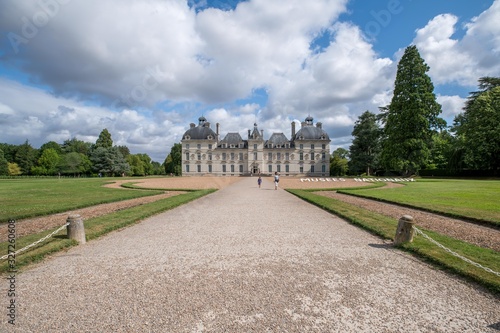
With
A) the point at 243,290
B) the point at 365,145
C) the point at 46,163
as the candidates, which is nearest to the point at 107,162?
the point at 46,163

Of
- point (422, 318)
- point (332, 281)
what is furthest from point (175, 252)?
point (422, 318)

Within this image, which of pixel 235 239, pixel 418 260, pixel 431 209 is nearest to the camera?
pixel 418 260

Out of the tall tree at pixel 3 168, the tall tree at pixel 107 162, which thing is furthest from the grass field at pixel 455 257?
the tall tree at pixel 3 168

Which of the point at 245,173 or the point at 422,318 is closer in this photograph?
the point at 422,318

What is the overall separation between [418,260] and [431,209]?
263 inches

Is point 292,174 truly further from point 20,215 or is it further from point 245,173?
point 20,215

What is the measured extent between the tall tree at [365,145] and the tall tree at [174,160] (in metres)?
48.7

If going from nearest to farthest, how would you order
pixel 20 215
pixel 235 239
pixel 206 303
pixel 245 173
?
pixel 206 303
pixel 235 239
pixel 20 215
pixel 245 173

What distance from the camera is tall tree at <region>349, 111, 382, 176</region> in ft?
157

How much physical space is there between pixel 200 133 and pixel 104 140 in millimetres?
25218

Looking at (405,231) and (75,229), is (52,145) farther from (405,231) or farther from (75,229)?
(405,231)

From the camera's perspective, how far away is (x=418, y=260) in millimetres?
4926

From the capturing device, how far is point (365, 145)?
4875 cm

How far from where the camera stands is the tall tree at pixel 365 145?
47.9m
